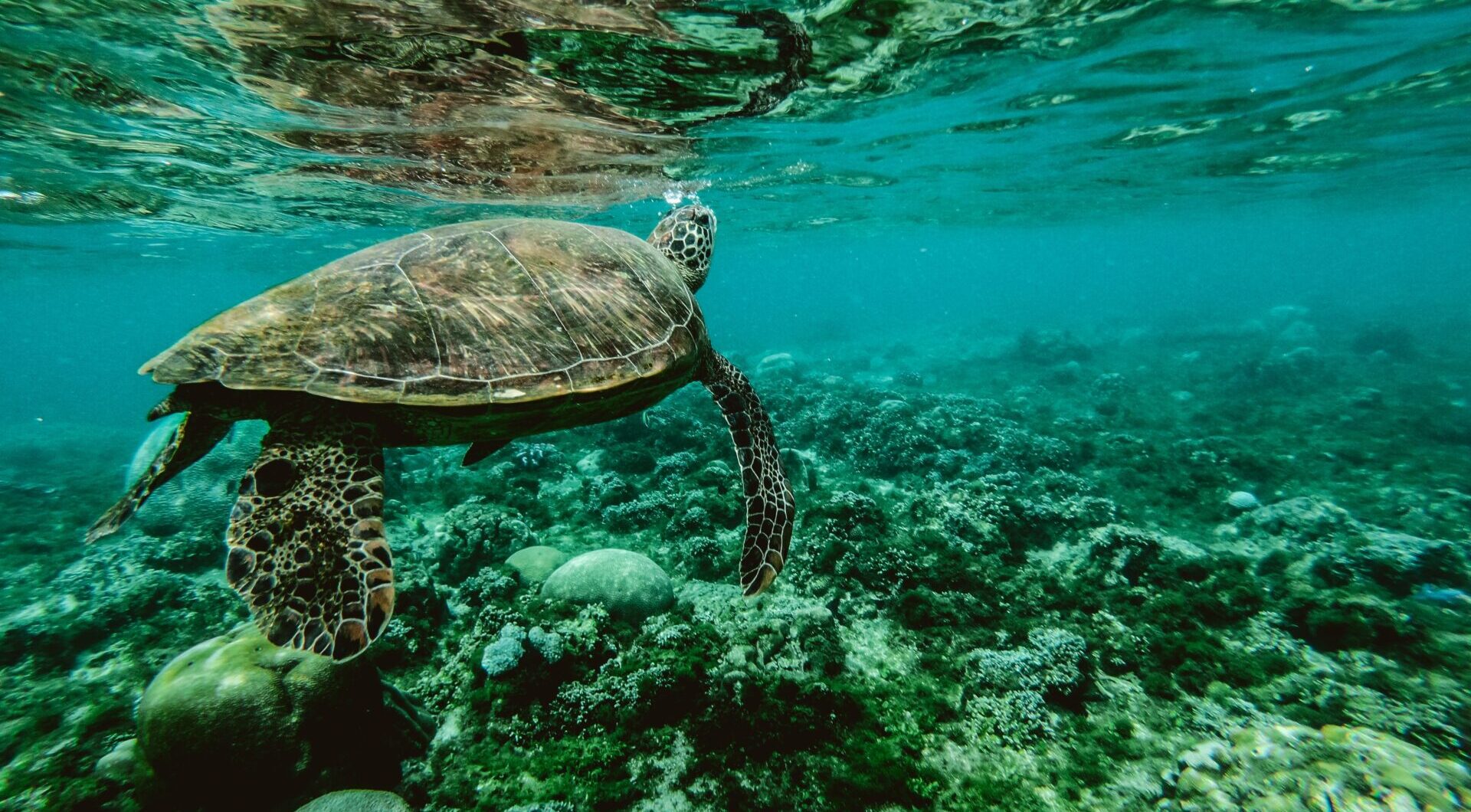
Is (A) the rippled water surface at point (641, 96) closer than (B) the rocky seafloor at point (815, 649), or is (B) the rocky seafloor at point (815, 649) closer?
(B) the rocky seafloor at point (815, 649)

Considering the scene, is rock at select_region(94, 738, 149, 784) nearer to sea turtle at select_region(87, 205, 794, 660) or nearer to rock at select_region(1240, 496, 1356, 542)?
sea turtle at select_region(87, 205, 794, 660)

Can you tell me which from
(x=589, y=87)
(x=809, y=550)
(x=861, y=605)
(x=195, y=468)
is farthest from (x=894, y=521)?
(x=195, y=468)

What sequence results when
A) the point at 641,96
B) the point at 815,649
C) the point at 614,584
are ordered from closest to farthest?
the point at 815,649, the point at 614,584, the point at 641,96

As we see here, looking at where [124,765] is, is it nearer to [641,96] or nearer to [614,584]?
[614,584]

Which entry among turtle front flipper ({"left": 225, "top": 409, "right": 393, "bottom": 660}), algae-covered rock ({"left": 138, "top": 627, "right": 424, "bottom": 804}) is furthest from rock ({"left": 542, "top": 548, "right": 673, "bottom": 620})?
turtle front flipper ({"left": 225, "top": 409, "right": 393, "bottom": 660})

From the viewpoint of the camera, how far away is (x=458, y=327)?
3.77m

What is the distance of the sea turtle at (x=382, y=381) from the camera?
10.2 feet

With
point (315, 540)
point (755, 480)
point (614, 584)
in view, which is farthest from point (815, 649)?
point (315, 540)

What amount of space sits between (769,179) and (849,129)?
5.15m

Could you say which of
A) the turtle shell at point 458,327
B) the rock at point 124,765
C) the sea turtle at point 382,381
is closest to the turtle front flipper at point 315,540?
the sea turtle at point 382,381

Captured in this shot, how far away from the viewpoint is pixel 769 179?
18641 mm

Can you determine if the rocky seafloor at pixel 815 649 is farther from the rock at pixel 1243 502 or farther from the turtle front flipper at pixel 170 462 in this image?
the turtle front flipper at pixel 170 462

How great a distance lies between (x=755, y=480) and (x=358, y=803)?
337 centimetres

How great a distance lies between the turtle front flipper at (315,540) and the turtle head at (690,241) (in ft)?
12.8
